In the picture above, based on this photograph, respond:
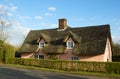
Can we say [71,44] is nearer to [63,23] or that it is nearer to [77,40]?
[77,40]

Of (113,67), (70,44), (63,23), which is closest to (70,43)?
(70,44)

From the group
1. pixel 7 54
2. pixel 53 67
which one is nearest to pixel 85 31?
pixel 53 67

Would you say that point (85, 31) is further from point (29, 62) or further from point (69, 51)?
point (29, 62)

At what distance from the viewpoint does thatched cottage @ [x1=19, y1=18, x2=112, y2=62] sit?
37094 mm

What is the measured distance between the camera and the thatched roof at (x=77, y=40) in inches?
1465

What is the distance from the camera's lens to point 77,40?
40.0 m

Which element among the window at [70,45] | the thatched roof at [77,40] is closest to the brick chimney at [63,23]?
the thatched roof at [77,40]

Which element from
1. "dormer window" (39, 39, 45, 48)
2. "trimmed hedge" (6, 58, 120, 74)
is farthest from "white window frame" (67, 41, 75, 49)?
"trimmed hedge" (6, 58, 120, 74)

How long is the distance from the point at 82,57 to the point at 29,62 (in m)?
10.0

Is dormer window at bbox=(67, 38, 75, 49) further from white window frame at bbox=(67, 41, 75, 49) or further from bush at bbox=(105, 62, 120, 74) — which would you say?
bush at bbox=(105, 62, 120, 74)

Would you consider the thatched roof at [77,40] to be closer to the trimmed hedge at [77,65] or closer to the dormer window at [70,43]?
the dormer window at [70,43]

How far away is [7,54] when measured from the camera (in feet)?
139

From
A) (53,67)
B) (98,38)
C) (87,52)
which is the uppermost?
(98,38)

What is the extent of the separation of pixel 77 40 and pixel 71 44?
1.43 m
